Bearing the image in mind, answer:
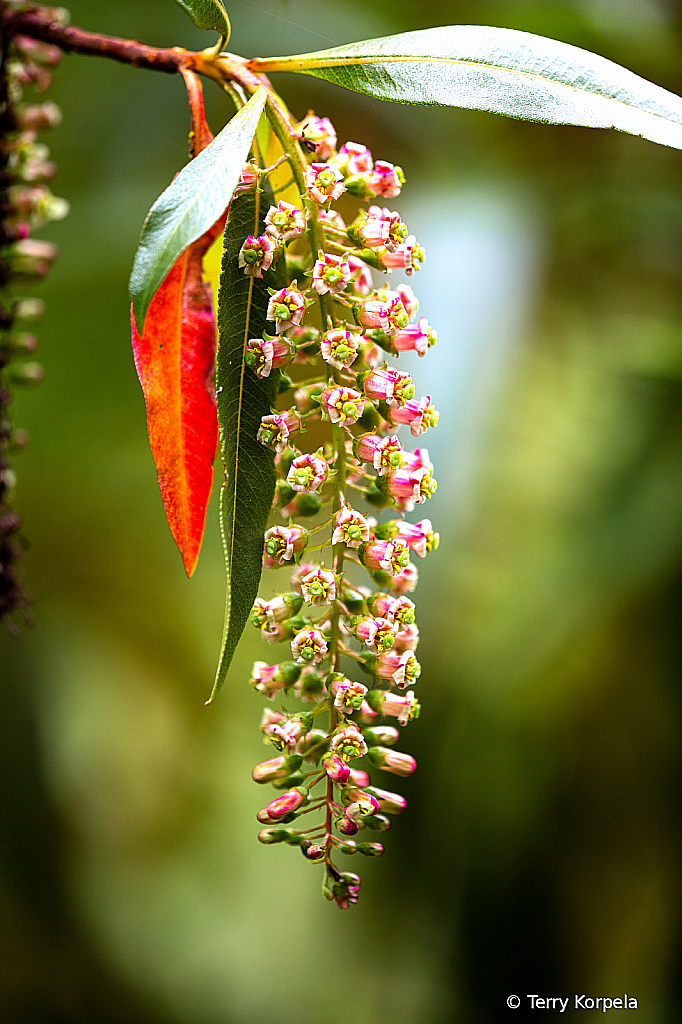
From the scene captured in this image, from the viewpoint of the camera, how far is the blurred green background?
1375 mm

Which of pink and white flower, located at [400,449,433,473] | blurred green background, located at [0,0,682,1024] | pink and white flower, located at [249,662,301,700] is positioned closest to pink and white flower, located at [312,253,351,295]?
pink and white flower, located at [400,449,433,473]

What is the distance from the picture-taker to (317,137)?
469mm

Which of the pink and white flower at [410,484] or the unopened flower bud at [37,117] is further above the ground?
the unopened flower bud at [37,117]

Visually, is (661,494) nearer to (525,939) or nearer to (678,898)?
(678,898)

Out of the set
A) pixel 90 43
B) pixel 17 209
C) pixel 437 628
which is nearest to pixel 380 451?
pixel 90 43

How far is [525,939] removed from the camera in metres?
1.70

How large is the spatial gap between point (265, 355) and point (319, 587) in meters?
0.13

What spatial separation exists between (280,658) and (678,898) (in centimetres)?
94

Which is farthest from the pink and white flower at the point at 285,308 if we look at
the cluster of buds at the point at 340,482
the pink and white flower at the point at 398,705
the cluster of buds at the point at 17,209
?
the cluster of buds at the point at 17,209

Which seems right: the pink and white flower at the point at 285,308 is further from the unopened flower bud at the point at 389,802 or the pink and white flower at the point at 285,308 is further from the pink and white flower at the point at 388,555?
the unopened flower bud at the point at 389,802

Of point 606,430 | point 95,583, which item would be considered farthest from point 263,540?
point 95,583

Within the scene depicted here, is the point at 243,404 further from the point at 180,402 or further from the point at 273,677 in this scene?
the point at 273,677

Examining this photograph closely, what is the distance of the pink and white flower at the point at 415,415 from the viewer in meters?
0.43

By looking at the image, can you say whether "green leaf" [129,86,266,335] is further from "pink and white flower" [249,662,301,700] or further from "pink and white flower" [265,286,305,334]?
"pink and white flower" [249,662,301,700]
